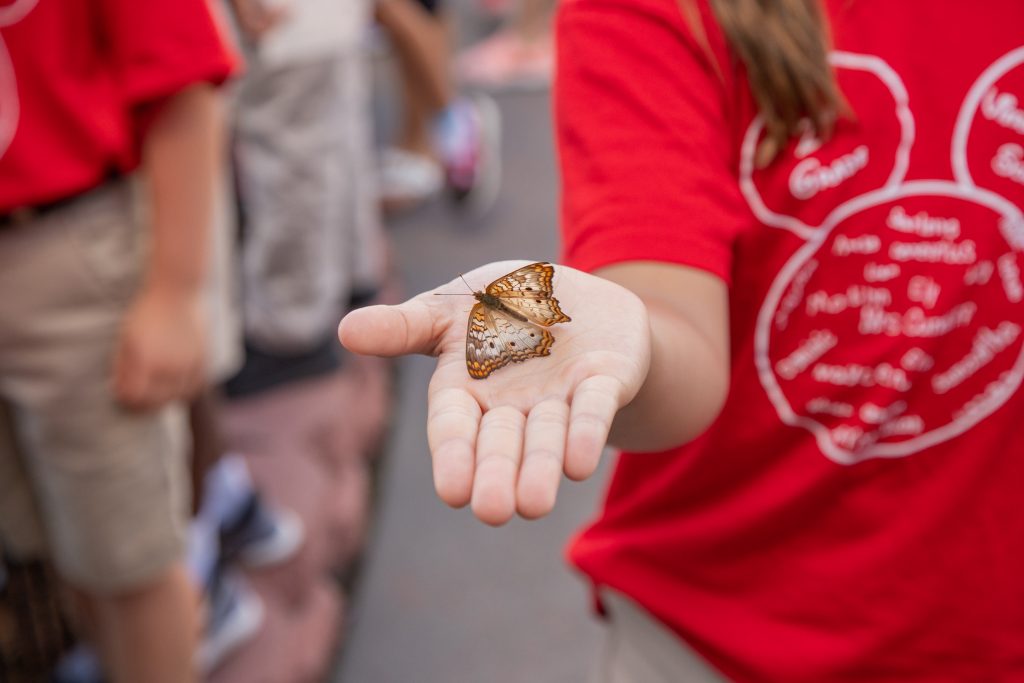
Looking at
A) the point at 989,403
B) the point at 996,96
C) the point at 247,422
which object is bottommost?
the point at 247,422

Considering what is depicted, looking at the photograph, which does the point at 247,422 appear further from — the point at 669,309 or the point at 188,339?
the point at 669,309

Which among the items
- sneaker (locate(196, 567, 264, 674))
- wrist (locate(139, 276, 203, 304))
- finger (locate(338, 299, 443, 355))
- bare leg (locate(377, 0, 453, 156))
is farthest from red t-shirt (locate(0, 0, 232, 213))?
A: bare leg (locate(377, 0, 453, 156))

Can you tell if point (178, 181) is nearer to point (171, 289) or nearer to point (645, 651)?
point (171, 289)

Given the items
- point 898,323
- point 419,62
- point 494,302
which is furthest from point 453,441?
point 419,62

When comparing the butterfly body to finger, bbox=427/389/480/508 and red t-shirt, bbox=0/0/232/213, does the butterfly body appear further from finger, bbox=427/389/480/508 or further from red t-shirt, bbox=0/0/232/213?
red t-shirt, bbox=0/0/232/213

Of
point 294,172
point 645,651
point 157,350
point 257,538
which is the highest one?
point 157,350

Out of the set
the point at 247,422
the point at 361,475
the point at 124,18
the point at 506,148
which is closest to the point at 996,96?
the point at 124,18
